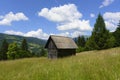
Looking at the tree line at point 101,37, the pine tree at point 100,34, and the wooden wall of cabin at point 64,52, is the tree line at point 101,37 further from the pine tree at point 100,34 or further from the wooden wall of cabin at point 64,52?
the wooden wall of cabin at point 64,52

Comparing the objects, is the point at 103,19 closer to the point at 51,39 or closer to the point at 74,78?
the point at 51,39

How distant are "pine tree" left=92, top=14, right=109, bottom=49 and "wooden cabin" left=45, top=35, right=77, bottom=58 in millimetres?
15498

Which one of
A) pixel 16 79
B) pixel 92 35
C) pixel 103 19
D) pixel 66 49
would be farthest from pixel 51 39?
pixel 16 79

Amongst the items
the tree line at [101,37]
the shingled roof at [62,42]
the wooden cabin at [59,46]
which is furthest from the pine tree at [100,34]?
the wooden cabin at [59,46]

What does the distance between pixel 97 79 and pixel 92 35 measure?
165 ft

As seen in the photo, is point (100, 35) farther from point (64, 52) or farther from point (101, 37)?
point (64, 52)

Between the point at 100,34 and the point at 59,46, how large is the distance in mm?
21216

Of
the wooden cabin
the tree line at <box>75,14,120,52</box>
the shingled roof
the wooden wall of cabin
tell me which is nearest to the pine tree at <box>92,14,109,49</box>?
the tree line at <box>75,14,120,52</box>

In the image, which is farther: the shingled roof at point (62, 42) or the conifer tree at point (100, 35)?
the conifer tree at point (100, 35)

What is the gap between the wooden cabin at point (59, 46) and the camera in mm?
36703

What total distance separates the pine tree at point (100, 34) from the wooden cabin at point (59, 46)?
15.5 m

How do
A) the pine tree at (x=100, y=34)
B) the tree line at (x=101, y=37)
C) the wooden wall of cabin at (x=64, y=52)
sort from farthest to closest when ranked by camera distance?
1. the pine tree at (x=100, y=34)
2. the tree line at (x=101, y=37)
3. the wooden wall of cabin at (x=64, y=52)

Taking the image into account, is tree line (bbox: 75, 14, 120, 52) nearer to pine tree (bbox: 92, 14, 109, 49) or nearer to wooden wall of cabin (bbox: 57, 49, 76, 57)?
pine tree (bbox: 92, 14, 109, 49)

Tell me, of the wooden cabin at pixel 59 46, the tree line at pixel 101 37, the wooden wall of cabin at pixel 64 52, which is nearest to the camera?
the wooden cabin at pixel 59 46
